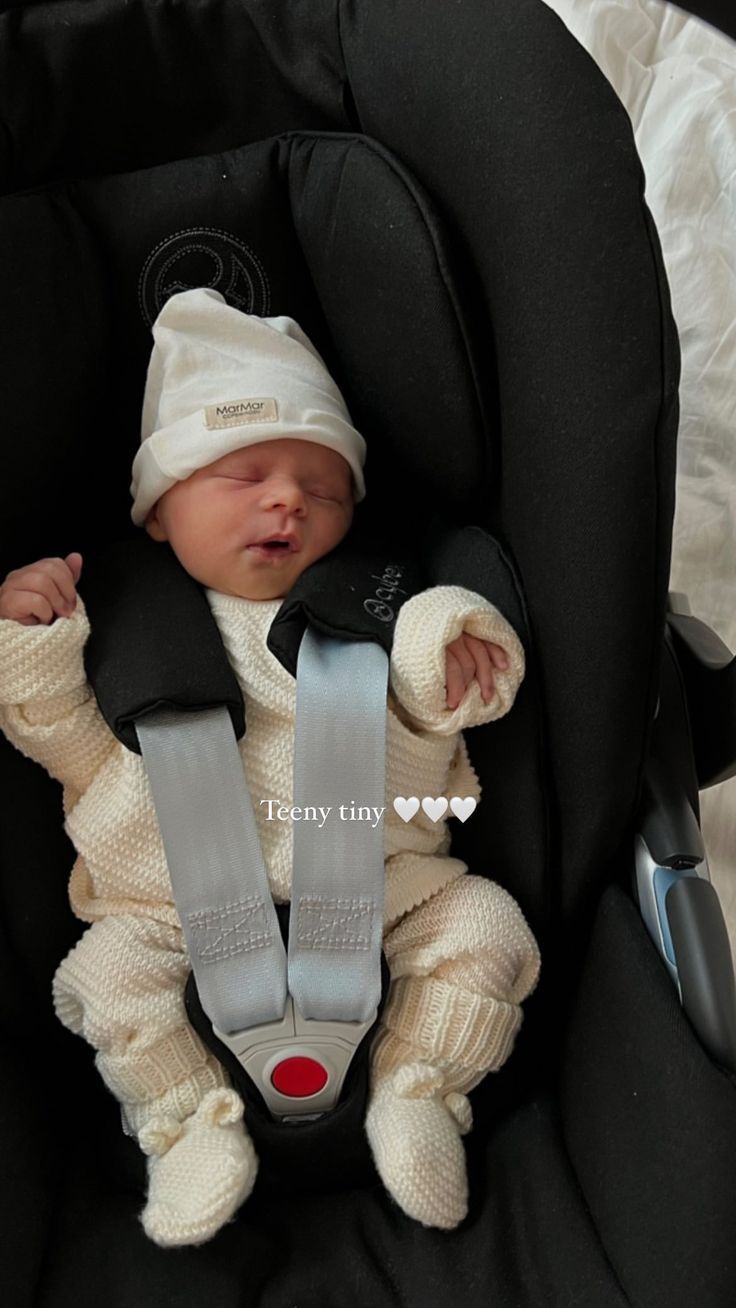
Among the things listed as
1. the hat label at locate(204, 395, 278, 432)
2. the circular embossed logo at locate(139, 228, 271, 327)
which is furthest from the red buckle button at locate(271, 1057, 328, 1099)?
the circular embossed logo at locate(139, 228, 271, 327)

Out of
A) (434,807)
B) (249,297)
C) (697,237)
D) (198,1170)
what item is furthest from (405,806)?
(697,237)

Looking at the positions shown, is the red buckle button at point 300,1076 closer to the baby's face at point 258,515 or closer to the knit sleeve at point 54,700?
the knit sleeve at point 54,700

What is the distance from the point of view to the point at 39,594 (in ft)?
3.41

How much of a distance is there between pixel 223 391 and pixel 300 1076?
61 cm

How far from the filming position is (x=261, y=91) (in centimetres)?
109

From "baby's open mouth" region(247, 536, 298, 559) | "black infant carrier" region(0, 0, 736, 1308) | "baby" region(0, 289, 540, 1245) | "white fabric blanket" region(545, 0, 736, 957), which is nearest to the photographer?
"black infant carrier" region(0, 0, 736, 1308)

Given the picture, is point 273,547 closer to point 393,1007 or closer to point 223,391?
point 223,391

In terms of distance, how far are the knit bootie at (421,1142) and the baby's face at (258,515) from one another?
1.49 ft

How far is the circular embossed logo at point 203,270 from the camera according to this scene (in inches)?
43.6

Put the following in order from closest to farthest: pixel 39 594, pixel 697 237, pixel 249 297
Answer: pixel 39 594 < pixel 249 297 < pixel 697 237

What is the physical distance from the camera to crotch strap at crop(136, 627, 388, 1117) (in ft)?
3.28

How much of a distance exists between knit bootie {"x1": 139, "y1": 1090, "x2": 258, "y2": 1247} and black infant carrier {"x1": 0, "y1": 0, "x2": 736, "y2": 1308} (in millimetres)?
36

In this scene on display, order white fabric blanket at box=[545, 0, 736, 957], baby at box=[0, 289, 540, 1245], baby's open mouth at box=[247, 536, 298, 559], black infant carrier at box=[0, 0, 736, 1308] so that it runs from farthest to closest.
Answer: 1. white fabric blanket at box=[545, 0, 736, 957]
2. baby's open mouth at box=[247, 536, 298, 559]
3. baby at box=[0, 289, 540, 1245]
4. black infant carrier at box=[0, 0, 736, 1308]

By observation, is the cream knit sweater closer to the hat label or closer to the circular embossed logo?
the hat label
